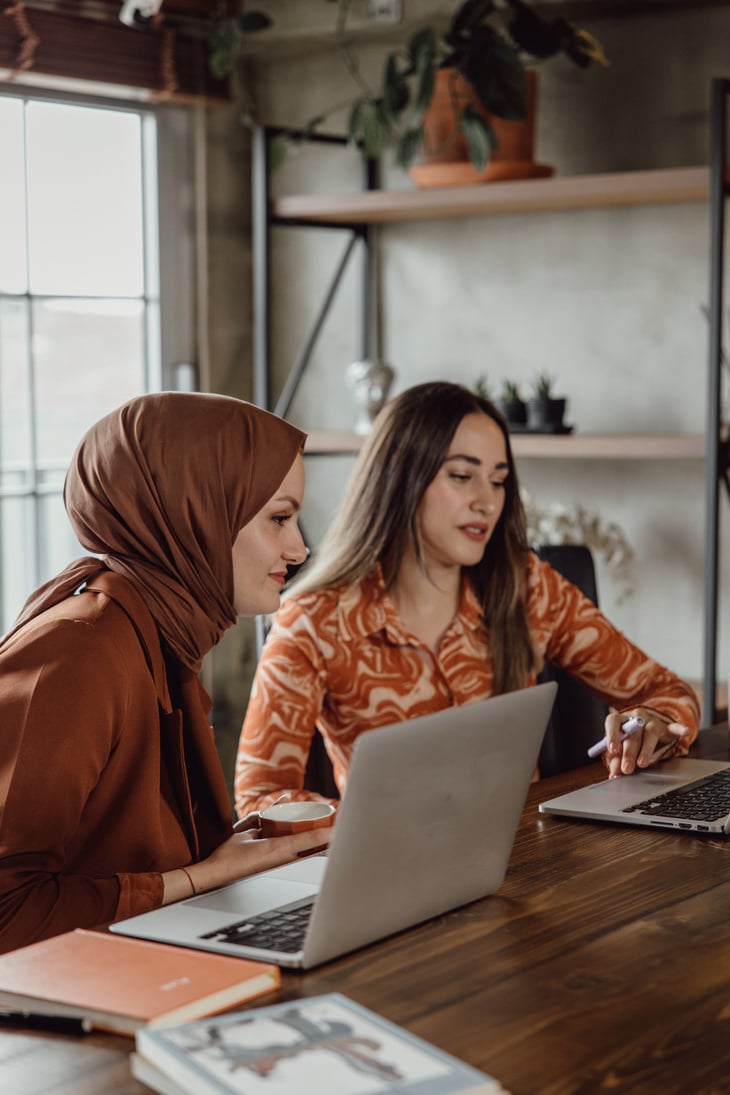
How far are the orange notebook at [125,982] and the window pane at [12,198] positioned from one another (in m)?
2.73

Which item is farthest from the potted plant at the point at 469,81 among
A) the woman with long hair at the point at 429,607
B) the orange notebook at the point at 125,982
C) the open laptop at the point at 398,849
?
the orange notebook at the point at 125,982

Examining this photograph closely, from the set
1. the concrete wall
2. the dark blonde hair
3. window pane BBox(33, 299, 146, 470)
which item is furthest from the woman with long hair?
window pane BBox(33, 299, 146, 470)

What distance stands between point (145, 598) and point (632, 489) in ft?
7.44

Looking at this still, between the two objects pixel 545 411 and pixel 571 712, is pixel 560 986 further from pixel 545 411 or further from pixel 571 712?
pixel 545 411

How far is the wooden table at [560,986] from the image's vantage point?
1.04 metres

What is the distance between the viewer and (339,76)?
408 centimetres

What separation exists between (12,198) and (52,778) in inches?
101

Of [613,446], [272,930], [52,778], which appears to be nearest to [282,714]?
[52,778]

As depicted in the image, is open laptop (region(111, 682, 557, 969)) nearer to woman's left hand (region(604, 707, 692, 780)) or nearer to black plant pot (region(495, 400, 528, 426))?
woman's left hand (region(604, 707, 692, 780))

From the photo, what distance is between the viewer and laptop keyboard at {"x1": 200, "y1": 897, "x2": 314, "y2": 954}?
1255 millimetres

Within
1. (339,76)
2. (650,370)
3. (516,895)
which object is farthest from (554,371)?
(516,895)

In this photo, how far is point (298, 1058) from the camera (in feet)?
3.23

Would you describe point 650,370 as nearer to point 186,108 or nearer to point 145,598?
point 186,108

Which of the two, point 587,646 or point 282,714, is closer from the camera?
point 282,714
